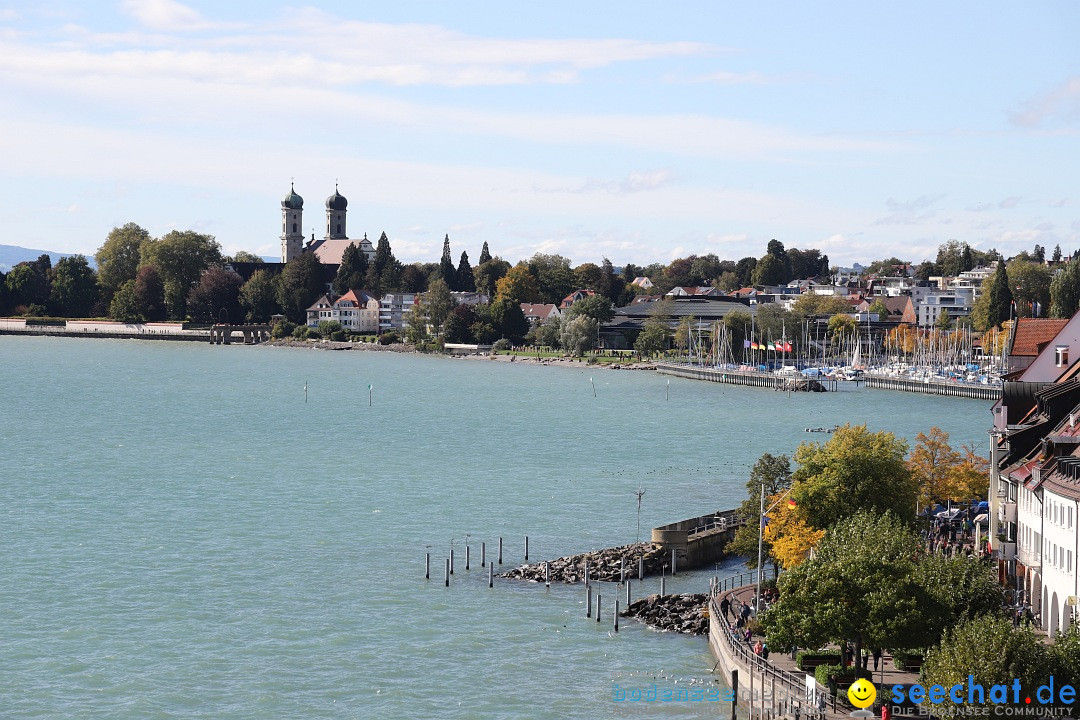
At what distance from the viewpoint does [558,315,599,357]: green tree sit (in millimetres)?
179375

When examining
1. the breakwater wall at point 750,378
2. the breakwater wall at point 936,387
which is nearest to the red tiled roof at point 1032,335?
the breakwater wall at point 936,387

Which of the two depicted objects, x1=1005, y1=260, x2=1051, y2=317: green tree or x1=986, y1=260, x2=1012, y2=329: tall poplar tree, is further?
x1=1005, y1=260, x2=1051, y2=317: green tree

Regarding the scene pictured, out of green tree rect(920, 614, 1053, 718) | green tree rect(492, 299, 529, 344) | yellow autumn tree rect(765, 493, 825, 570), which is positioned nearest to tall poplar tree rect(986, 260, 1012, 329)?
green tree rect(492, 299, 529, 344)

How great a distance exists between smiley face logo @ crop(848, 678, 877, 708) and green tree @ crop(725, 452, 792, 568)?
12379 millimetres

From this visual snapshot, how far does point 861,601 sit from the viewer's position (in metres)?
28.7

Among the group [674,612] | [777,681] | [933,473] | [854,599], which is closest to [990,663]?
[854,599]

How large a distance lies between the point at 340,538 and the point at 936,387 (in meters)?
90.8

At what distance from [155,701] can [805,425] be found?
234 feet

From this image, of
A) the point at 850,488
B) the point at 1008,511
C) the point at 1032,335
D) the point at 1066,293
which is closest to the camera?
the point at 1008,511

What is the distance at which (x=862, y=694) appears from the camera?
85.8 feet

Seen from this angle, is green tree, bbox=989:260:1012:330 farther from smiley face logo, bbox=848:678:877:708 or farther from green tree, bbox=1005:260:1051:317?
smiley face logo, bbox=848:678:877:708

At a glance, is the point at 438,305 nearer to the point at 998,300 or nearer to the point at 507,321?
the point at 507,321

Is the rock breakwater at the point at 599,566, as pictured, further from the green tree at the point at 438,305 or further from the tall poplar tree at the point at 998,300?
the green tree at the point at 438,305

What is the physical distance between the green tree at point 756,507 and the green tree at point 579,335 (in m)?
131
